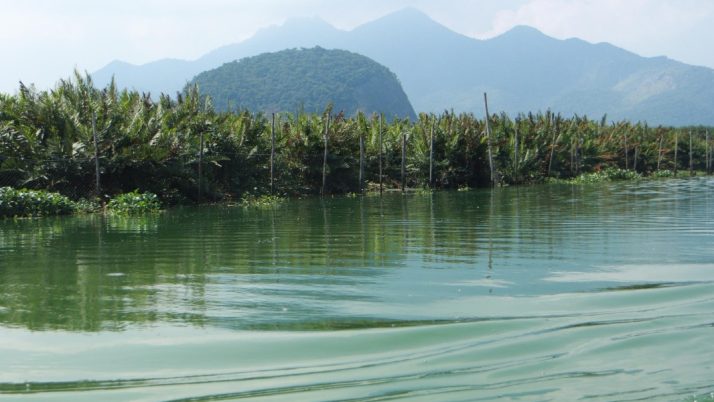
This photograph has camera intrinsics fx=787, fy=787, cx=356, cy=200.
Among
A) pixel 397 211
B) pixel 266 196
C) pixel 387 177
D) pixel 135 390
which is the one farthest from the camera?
pixel 387 177

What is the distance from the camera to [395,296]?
24.5 ft

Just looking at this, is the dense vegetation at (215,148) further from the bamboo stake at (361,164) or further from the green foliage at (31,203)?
the green foliage at (31,203)

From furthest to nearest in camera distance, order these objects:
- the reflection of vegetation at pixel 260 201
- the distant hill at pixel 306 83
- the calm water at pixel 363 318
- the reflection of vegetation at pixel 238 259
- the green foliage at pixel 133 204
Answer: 1. the distant hill at pixel 306 83
2. the reflection of vegetation at pixel 260 201
3. the green foliage at pixel 133 204
4. the reflection of vegetation at pixel 238 259
5. the calm water at pixel 363 318

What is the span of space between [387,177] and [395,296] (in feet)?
87.2

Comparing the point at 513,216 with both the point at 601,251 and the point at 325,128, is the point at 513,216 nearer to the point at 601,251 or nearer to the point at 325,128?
the point at 601,251

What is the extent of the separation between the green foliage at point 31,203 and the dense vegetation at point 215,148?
1.47 m

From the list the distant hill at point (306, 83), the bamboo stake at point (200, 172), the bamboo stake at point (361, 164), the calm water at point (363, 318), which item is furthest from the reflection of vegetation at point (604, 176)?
the distant hill at point (306, 83)

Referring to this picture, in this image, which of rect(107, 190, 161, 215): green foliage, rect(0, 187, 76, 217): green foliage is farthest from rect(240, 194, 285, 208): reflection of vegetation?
rect(0, 187, 76, 217): green foliage

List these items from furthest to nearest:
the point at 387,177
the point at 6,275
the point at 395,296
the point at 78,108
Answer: the point at 387,177
the point at 78,108
the point at 6,275
the point at 395,296

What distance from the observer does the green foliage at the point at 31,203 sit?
18.9 meters

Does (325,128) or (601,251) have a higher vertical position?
(325,128)

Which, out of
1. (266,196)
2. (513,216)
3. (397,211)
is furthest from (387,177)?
(513,216)

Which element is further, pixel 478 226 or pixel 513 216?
pixel 513 216

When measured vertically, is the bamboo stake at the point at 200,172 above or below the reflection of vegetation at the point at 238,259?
above
